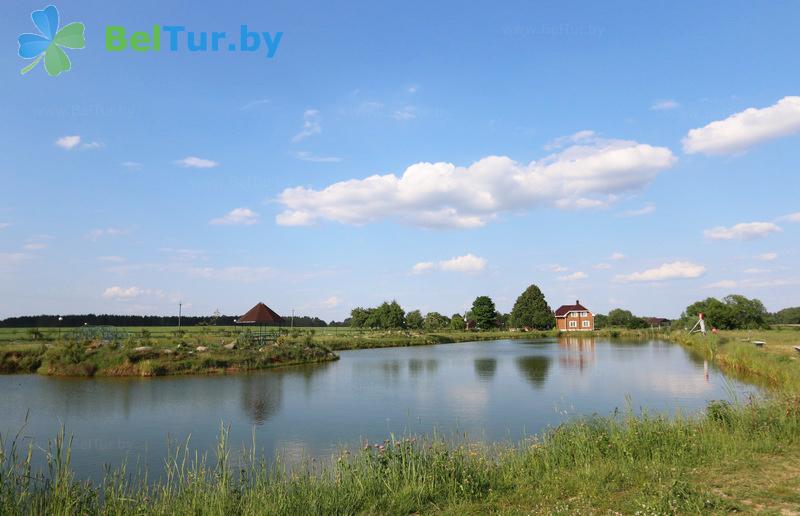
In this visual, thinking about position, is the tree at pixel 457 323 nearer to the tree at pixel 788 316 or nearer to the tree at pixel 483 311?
the tree at pixel 483 311

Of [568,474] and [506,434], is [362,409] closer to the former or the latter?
[506,434]

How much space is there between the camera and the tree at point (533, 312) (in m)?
115

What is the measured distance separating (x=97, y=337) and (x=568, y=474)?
1631 inches

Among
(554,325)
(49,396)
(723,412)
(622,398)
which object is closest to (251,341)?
(49,396)

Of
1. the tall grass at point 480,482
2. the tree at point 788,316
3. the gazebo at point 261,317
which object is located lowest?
the tree at point 788,316

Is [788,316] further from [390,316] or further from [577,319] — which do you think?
[390,316]

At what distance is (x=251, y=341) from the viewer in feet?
136

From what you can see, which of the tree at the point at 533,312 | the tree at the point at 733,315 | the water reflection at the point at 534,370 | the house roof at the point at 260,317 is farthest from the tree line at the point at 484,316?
the water reflection at the point at 534,370

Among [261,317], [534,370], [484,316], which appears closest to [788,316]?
[484,316]

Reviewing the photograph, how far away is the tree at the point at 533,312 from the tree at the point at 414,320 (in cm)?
2235

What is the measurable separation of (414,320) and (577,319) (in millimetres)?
36227

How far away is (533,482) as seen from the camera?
859cm

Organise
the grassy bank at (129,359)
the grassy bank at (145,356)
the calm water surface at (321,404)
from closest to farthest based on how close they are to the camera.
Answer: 1. the calm water surface at (321,404)
2. the grassy bank at (129,359)
3. the grassy bank at (145,356)

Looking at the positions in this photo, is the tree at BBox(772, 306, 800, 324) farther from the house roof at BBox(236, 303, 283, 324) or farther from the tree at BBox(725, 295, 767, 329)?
the house roof at BBox(236, 303, 283, 324)
